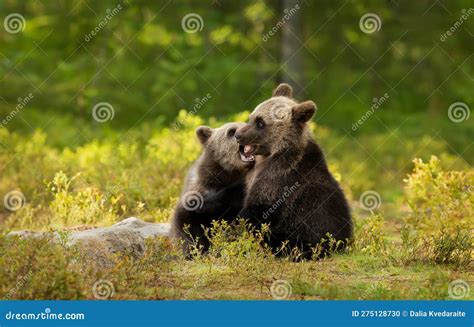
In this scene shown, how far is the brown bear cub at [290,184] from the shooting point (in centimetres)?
866

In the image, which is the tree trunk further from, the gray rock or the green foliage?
the gray rock

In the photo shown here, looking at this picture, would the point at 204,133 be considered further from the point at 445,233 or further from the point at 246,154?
the point at 445,233

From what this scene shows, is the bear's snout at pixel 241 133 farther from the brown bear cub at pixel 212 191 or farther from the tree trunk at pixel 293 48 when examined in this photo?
the tree trunk at pixel 293 48

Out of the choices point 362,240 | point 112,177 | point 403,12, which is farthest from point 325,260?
point 403,12

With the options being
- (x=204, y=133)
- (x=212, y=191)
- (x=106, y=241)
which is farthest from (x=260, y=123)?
(x=106, y=241)

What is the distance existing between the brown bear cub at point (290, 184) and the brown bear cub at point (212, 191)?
0.40 m

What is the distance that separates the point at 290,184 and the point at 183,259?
135cm

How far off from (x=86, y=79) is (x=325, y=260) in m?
15.5

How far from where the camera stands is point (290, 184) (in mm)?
8703

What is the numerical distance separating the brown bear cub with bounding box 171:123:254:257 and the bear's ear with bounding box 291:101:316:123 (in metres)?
0.87

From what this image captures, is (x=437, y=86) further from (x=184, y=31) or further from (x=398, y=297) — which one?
(x=398, y=297)

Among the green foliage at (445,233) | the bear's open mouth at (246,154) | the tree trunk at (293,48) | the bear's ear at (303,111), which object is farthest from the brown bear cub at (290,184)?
the tree trunk at (293,48)

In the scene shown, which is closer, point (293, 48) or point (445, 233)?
point (445, 233)

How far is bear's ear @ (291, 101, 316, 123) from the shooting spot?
340 inches
